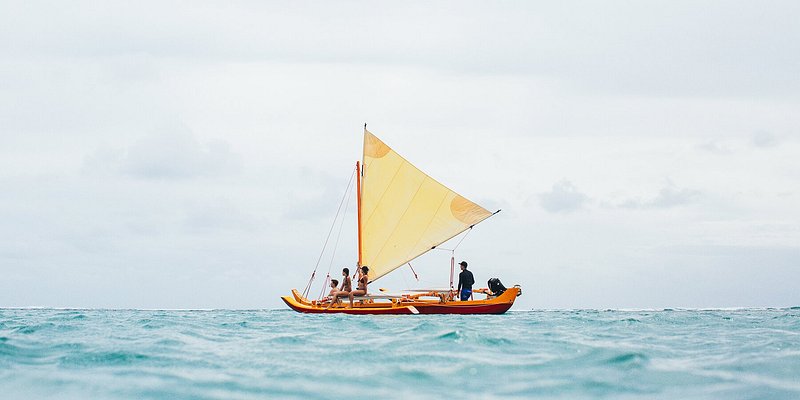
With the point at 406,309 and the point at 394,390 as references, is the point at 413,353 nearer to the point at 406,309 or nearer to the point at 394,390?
the point at 394,390

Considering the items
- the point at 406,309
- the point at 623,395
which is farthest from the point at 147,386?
the point at 406,309

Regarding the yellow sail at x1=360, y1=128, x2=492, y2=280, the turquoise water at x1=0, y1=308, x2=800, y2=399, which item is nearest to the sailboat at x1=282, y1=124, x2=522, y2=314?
the yellow sail at x1=360, y1=128, x2=492, y2=280

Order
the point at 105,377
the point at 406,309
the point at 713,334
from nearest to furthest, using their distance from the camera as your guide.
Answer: the point at 105,377
the point at 713,334
the point at 406,309

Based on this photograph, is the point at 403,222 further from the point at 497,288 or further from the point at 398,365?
the point at 398,365

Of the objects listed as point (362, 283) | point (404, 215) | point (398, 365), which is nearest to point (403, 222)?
point (404, 215)

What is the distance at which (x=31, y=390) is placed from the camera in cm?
1062

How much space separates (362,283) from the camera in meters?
29.8

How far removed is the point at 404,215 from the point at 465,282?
12.4ft

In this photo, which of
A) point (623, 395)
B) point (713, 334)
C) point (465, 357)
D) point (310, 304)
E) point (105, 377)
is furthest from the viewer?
point (310, 304)

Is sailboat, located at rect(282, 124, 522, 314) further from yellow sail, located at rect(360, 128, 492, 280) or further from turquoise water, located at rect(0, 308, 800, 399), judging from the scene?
turquoise water, located at rect(0, 308, 800, 399)

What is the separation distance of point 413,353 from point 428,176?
669 inches

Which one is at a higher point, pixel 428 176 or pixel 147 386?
pixel 428 176

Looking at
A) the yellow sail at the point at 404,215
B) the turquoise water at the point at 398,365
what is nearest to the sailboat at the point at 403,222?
the yellow sail at the point at 404,215

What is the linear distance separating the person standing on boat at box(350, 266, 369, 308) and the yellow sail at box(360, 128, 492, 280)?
0.60 meters
